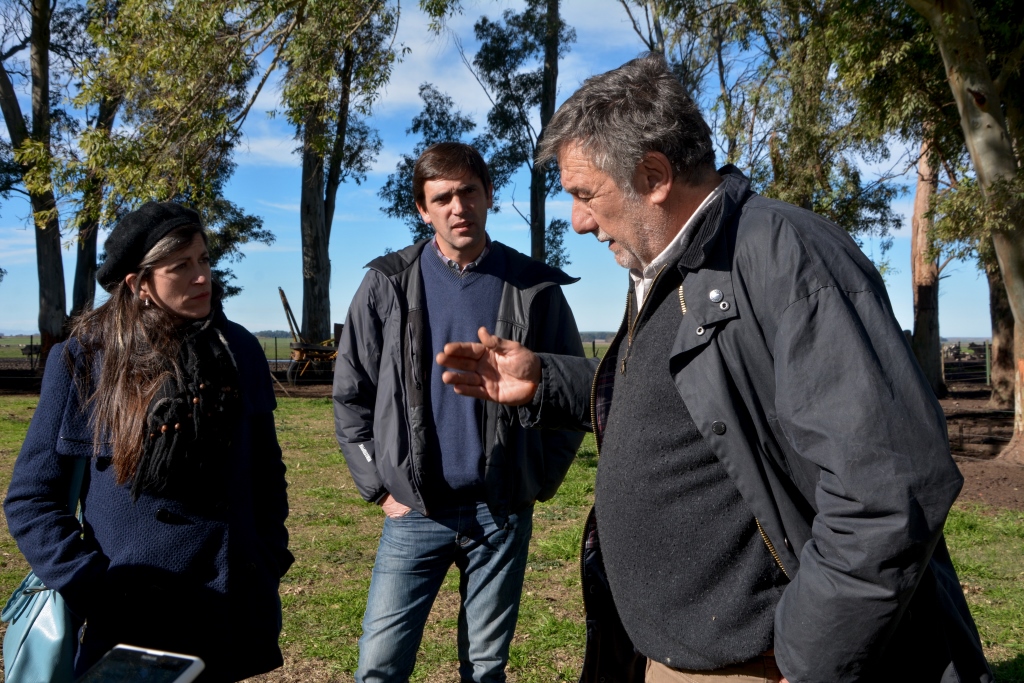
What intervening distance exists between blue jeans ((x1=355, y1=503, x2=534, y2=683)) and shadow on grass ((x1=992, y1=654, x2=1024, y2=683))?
247 cm

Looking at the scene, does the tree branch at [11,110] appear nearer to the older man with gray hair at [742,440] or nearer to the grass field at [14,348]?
the grass field at [14,348]

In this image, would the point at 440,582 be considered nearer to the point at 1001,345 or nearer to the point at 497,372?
the point at 497,372

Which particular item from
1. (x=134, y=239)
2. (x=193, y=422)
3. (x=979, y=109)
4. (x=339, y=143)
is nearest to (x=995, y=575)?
(x=193, y=422)

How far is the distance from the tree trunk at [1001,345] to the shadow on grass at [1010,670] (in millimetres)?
15223

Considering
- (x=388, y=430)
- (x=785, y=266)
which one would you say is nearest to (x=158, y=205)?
(x=388, y=430)

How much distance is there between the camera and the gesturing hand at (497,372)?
2.41 meters

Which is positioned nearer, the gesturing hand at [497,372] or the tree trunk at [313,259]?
the gesturing hand at [497,372]

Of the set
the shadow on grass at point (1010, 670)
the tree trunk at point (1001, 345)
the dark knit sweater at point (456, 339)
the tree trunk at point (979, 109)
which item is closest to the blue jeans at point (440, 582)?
the dark knit sweater at point (456, 339)

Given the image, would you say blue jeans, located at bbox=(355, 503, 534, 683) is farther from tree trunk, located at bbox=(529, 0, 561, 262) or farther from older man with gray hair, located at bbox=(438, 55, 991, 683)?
A: tree trunk, located at bbox=(529, 0, 561, 262)

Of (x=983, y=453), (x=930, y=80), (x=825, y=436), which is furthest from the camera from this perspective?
(x=930, y=80)

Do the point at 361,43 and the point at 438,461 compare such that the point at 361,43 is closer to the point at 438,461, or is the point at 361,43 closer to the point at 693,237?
the point at 438,461

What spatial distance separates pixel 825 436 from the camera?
1518mm

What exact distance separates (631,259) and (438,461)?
48.4 inches

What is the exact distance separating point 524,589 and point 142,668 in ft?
12.7
